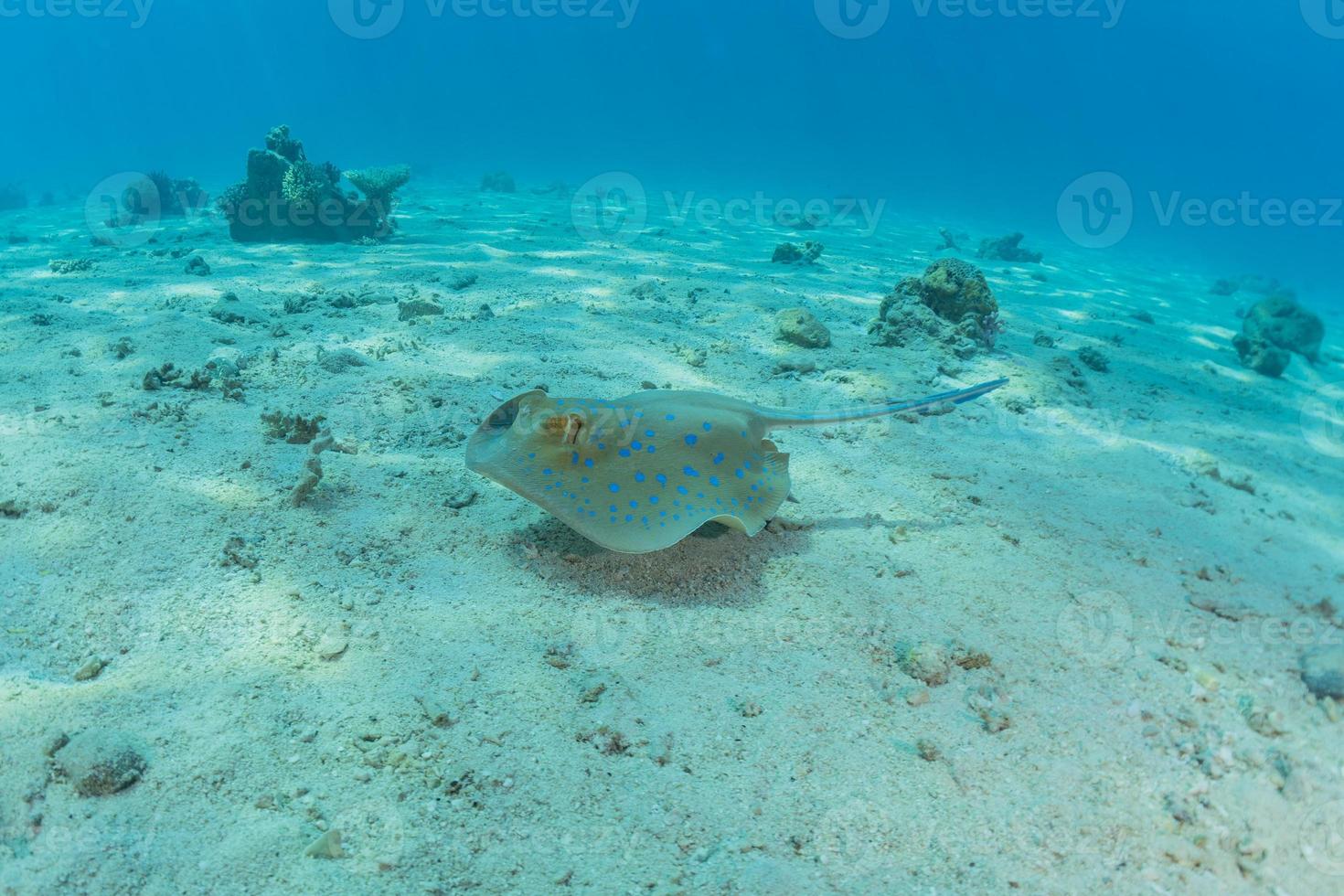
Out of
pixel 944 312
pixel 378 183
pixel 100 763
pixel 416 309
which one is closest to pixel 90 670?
pixel 100 763

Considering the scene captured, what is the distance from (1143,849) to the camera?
2479mm

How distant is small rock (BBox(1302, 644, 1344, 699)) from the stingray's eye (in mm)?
3939

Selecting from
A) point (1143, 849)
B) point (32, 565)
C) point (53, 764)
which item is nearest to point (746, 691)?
point (1143, 849)

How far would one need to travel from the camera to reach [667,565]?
391cm

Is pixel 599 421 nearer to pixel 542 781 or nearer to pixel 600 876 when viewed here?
pixel 542 781

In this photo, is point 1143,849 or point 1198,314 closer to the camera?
point 1143,849

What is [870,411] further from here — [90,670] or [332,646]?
[90,670]

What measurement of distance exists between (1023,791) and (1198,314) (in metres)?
17.3
